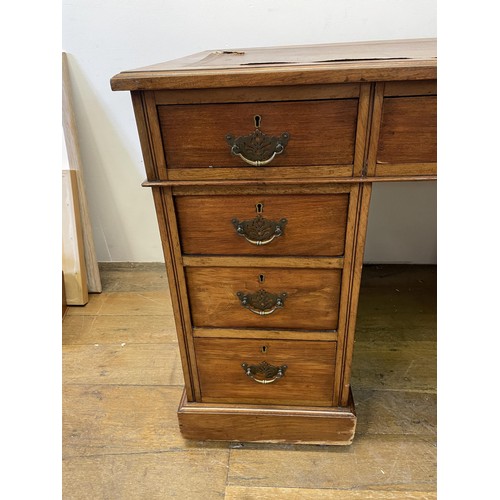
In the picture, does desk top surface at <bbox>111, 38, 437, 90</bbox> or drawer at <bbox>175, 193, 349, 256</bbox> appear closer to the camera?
desk top surface at <bbox>111, 38, 437, 90</bbox>

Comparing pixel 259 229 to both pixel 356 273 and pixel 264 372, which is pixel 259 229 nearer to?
pixel 356 273

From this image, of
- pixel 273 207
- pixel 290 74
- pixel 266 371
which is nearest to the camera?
pixel 290 74

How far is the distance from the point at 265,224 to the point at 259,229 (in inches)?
0.6

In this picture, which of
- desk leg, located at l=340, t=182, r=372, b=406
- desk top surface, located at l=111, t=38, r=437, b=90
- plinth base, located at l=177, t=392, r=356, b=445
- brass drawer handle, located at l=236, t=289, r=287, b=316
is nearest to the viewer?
desk top surface, located at l=111, t=38, r=437, b=90

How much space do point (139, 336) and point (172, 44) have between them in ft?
3.16

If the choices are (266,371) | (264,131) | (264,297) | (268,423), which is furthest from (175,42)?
(268,423)

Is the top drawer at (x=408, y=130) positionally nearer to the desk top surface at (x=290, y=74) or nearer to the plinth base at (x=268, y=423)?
the desk top surface at (x=290, y=74)

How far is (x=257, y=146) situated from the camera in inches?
29.5

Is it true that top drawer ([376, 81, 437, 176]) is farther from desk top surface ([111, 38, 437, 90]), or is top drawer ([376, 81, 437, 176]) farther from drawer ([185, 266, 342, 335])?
drawer ([185, 266, 342, 335])

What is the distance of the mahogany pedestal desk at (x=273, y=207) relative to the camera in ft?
2.33

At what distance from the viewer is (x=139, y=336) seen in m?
1.42

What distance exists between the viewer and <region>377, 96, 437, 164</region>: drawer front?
0.71 meters

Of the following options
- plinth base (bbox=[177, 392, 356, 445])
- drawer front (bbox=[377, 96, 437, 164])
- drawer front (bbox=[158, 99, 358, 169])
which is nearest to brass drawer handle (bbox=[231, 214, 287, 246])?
drawer front (bbox=[158, 99, 358, 169])

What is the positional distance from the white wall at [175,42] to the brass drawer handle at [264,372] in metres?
0.87
